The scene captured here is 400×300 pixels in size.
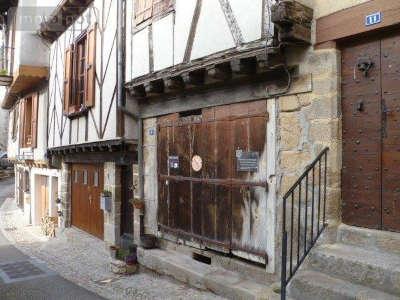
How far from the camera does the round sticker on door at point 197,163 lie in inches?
223

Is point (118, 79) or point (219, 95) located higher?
point (118, 79)

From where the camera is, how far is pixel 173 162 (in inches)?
245

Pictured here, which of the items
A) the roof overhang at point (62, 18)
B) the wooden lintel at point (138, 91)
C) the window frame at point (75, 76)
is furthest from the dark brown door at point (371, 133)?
the window frame at point (75, 76)

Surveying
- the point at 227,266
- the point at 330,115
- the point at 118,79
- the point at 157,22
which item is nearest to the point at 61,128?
the point at 118,79

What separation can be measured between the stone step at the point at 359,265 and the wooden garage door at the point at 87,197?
5.90 meters

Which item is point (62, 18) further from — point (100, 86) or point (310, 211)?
point (310, 211)

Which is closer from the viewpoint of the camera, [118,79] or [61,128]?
[118,79]

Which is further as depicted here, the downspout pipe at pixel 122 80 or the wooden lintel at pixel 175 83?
the downspout pipe at pixel 122 80

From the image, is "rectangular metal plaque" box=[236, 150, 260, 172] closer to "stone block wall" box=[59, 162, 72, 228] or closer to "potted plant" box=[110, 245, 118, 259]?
"potted plant" box=[110, 245, 118, 259]

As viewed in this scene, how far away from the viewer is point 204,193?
5594mm

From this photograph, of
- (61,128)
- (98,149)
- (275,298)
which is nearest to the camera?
(275,298)

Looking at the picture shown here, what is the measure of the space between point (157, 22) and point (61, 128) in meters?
5.33

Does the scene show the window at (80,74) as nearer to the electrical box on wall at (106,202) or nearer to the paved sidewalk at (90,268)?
the electrical box on wall at (106,202)

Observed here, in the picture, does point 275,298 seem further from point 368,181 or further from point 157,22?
point 157,22
